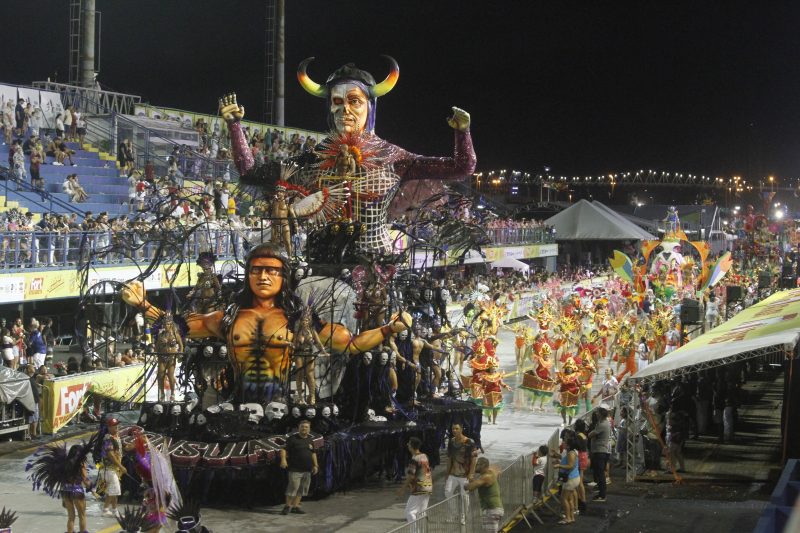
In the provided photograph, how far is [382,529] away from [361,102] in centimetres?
626

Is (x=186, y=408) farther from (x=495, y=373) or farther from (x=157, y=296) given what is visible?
Answer: (x=157, y=296)

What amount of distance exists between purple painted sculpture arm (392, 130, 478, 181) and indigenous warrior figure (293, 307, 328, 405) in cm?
304

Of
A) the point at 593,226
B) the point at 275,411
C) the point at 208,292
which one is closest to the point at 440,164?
the point at 208,292

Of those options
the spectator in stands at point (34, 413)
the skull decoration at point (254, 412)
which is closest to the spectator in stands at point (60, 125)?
the spectator in stands at point (34, 413)

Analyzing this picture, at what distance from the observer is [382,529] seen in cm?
1182

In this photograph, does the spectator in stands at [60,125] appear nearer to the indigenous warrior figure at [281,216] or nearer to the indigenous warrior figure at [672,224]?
the indigenous warrior figure at [281,216]

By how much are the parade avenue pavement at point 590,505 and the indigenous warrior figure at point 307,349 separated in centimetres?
148

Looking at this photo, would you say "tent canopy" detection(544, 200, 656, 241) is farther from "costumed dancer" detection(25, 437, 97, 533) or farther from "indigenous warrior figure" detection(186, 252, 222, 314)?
"costumed dancer" detection(25, 437, 97, 533)

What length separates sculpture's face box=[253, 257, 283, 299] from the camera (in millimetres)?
13211

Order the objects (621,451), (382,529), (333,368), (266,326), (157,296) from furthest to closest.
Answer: (157,296) → (621,451) → (333,368) → (266,326) → (382,529)

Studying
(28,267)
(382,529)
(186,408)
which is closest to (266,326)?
(186,408)

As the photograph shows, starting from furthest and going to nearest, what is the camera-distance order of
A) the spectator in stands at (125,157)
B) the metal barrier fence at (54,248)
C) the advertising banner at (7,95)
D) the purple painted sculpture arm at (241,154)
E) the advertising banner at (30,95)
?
the spectator in stands at (125,157) < the advertising banner at (30,95) < the advertising banner at (7,95) < the metal barrier fence at (54,248) < the purple painted sculpture arm at (241,154)

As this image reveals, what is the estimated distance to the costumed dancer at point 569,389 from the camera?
58.3ft

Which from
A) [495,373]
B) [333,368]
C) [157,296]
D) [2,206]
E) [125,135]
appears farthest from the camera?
[125,135]
